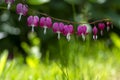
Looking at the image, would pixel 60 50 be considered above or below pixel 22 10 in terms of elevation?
below

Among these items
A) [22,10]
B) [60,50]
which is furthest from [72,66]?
[22,10]

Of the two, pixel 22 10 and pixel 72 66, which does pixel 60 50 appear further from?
pixel 22 10

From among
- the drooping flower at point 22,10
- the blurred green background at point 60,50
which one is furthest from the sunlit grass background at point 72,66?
the drooping flower at point 22,10

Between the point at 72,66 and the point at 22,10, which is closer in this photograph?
the point at 22,10

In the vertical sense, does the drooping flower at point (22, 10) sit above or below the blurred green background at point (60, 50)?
above

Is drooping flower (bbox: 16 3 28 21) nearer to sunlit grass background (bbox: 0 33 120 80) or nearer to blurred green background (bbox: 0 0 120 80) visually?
blurred green background (bbox: 0 0 120 80)

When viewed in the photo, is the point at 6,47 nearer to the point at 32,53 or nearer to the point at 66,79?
the point at 32,53

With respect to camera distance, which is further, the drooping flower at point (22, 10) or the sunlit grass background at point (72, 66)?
the sunlit grass background at point (72, 66)

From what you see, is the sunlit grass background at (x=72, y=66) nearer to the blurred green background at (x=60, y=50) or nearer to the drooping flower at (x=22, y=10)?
the blurred green background at (x=60, y=50)
